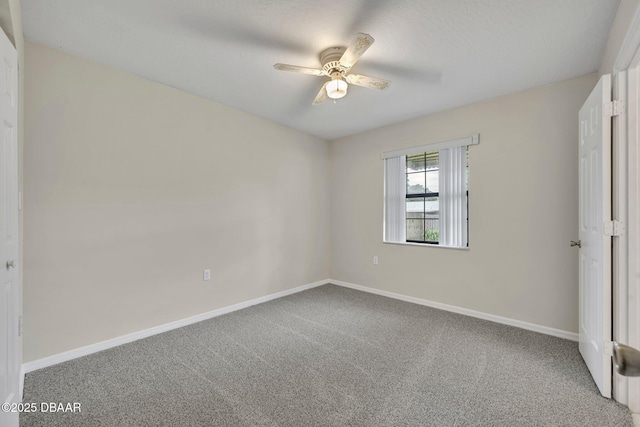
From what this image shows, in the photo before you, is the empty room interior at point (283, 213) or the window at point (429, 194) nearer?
the empty room interior at point (283, 213)

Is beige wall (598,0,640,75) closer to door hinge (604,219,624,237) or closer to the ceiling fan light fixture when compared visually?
door hinge (604,219,624,237)

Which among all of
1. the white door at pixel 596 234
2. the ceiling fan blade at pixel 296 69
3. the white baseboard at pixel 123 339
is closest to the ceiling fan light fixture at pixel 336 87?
the ceiling fan blade at pixel 296 69

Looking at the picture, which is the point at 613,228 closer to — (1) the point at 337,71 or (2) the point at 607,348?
(2) the point at 607,348

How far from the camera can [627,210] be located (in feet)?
5.43

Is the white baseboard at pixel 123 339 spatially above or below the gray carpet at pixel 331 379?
above

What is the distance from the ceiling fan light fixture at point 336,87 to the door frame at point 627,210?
164 cm

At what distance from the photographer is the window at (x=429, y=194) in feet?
10.9

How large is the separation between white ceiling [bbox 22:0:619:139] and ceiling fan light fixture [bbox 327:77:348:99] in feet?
0.83

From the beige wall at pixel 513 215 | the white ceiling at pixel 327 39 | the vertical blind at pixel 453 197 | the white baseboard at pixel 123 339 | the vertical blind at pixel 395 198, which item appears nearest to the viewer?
the white ceiling at pixel 327 39

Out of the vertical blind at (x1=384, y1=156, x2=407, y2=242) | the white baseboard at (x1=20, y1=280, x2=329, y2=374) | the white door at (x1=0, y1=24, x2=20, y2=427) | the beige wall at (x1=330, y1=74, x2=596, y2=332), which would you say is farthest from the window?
the white door at (x1=0, y1=24, x2=20, y2=427)

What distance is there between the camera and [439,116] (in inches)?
135

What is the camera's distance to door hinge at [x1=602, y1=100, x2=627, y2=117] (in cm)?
169

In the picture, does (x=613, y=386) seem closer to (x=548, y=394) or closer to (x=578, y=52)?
(x=548, y=394)

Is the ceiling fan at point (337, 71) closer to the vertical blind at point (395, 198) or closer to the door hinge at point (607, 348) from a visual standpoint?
the vertical blind at point (395, 198)
